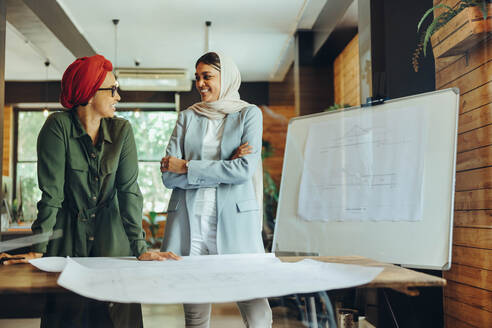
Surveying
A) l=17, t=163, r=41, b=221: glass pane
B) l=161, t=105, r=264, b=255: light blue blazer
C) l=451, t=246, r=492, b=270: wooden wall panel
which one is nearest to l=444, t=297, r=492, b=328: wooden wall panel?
l=451, t=246, r=492, b=270: wooden wall panel

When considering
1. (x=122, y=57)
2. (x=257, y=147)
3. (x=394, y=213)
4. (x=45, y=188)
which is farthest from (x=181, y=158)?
(x=394, y=213)

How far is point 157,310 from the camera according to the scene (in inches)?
46.0

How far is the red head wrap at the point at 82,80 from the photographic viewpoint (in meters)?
1.64

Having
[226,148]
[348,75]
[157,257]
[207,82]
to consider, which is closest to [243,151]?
[226,148]

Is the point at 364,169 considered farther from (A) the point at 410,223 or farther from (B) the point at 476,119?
(B) the point at 476,119

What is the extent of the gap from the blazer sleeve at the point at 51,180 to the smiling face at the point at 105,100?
0.16 metres

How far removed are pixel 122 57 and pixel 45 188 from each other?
0.89 meters

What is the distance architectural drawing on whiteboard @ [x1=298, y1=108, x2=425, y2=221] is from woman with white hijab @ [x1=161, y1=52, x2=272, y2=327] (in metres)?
0.30

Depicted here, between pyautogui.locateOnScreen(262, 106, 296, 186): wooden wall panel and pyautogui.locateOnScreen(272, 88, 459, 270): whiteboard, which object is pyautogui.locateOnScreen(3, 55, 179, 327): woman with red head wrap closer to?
pyautogui.locateOnScreen(272, 88, 459, 270): whiteboard

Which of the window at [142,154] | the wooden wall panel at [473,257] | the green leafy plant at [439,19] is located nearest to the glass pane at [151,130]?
the window at [142,154]

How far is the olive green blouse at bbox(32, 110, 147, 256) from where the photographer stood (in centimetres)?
148

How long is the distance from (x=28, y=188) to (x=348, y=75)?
2022 mm

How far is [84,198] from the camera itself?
149 centimetres

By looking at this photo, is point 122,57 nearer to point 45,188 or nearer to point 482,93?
point 45,188
